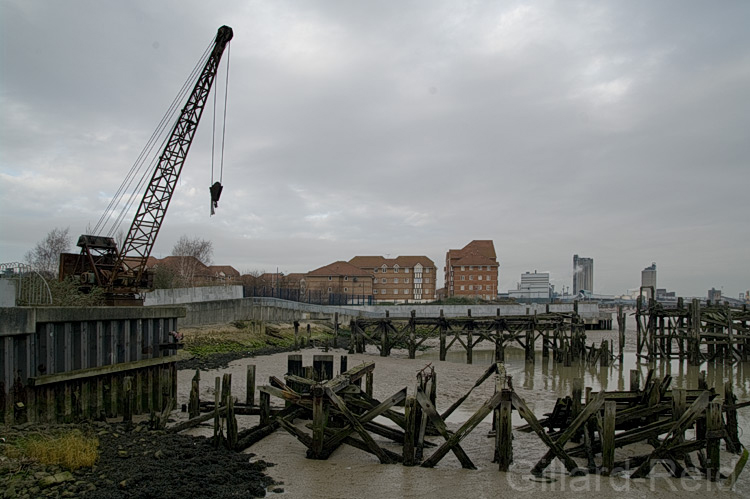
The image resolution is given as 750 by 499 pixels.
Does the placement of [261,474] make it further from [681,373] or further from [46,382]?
[681,373]

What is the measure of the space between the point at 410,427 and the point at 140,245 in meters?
30.8

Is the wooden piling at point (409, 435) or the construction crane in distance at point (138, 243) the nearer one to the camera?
the wooden piling at point (409, 435)

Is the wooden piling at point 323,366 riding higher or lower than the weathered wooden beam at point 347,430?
higher

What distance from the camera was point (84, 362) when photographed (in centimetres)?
1166

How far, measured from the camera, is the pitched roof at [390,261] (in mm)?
123688

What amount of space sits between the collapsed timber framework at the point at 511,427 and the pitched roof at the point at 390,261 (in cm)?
11028

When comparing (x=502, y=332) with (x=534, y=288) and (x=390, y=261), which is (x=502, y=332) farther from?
(x=534, y=288)

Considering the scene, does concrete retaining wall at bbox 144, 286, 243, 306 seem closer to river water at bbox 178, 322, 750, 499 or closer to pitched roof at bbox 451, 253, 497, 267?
river water at bbox 178, 322, 750, 499

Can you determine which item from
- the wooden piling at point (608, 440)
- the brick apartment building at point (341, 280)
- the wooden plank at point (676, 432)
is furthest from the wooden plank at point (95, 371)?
the brick apartment building at point (341, 280)

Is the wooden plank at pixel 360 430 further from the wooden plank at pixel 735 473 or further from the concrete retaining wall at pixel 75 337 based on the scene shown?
the wooden plank at pixel 735 473

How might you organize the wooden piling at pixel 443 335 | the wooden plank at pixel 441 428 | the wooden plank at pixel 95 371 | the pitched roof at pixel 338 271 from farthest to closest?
1. the pitched roof at pixel 338 271
2. the wooden piling at pixel 443 335
3. the wooden plank at pixel 441 428
4. the wooden plank at pixel 95 371

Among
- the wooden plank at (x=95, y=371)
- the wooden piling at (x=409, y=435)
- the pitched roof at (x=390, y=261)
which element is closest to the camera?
the wooden plank at (x=95, y=371)

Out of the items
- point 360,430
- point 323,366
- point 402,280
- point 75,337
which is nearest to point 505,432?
point 360,430

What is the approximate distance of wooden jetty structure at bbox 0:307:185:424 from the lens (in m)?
9.87
